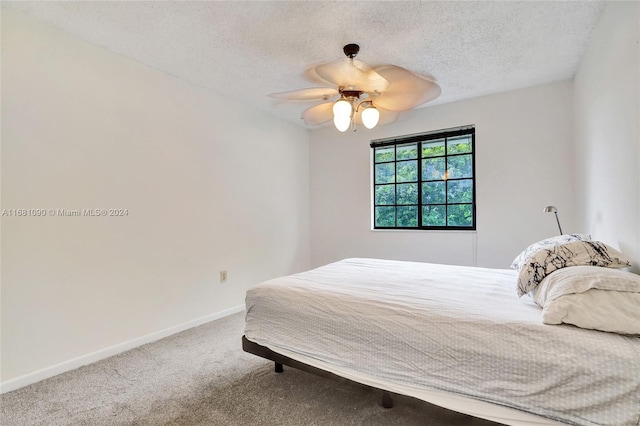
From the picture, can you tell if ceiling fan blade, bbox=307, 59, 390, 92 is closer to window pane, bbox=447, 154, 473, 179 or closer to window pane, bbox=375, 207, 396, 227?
window pane, bbox=447, 154, 473, 179

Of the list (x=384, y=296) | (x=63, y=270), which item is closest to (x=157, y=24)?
(x=63, y=270)

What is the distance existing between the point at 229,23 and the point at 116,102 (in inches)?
46.5

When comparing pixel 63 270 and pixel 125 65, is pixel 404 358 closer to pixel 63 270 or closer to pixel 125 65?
pixel 63 270

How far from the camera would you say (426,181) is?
12.4ft

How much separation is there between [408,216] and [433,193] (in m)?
0.41

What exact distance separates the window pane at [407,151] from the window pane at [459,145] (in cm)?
39

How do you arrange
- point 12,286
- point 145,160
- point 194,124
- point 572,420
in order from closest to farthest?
point 572,420 → point 12,286 → point 145,160 → point 194,124

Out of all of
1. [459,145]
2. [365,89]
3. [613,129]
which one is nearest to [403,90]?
[365,89]

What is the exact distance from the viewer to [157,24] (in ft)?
6.90

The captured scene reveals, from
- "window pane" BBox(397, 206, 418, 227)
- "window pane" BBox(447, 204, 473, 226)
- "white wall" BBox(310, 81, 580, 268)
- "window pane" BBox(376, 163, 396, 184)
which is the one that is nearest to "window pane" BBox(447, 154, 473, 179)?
"white wall" BBox(310, 81, 580, 268)

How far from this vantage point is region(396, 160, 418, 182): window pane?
386 centimetres

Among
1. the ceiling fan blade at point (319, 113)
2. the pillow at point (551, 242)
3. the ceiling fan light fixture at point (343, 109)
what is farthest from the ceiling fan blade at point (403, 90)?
the pillow at point (551, 242)

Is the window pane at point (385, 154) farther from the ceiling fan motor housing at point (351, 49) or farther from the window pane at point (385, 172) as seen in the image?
the ceiling fan motor housing at point (351, 49)

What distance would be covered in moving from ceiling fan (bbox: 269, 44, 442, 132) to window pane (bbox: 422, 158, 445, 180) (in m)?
1.43
